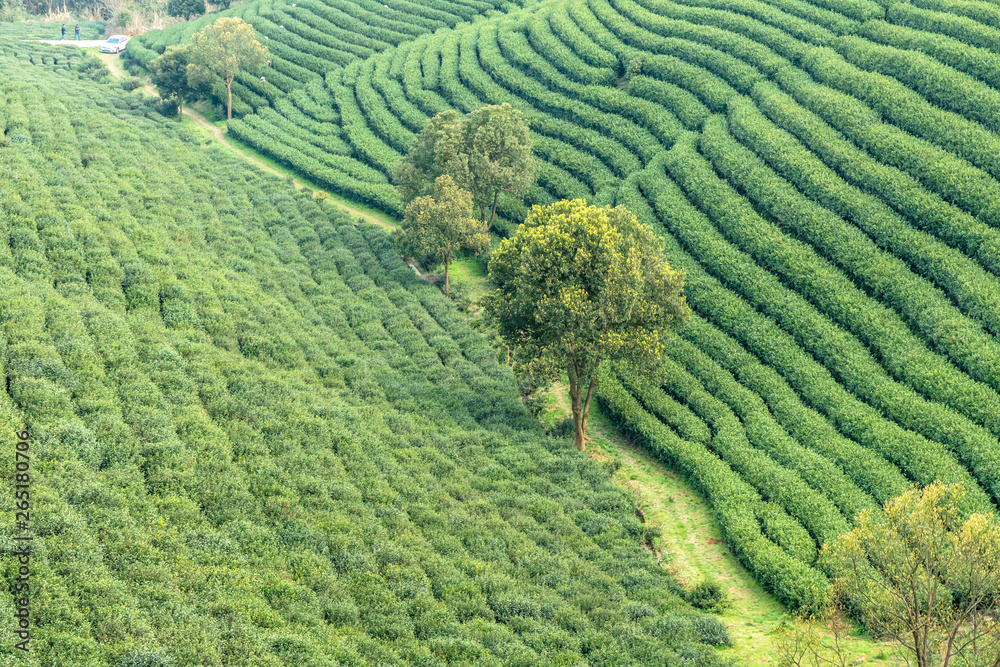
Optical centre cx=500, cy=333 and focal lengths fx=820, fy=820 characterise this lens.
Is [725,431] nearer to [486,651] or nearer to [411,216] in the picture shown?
[486,651]

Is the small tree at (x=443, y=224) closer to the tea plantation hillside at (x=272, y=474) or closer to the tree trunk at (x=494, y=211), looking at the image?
the tea plantation hillside at (x=272, y=474)

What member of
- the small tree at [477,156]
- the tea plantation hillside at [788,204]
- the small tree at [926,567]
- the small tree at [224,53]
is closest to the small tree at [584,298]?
the tea plantation hillside at [788,204]

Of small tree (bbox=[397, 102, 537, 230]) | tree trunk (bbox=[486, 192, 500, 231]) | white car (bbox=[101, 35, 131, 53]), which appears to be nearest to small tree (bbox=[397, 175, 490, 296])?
small tree (bbox=[397, 102, 537, 230])

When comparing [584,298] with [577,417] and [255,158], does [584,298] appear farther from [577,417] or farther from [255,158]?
[255,158]

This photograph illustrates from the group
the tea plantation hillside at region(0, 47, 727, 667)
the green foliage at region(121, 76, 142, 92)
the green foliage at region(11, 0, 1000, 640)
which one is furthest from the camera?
the green foliage at region(121, 76, 142, 92)

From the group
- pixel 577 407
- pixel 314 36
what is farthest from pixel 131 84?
pixel 577 407

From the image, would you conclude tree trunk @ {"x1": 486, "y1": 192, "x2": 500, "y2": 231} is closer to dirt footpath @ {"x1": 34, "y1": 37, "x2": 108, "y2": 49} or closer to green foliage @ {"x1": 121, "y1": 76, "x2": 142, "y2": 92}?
green foliage @ {"x1": 121, "y1": 76, "x2": 142, "y2": 92}
